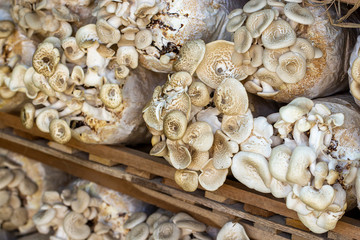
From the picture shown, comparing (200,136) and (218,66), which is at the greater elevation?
(218,66)

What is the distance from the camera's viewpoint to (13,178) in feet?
8.22

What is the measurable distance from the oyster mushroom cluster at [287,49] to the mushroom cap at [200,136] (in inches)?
8.4

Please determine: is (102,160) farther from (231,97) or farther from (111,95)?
(231,97)

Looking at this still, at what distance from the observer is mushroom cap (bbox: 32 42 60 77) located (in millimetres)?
1812

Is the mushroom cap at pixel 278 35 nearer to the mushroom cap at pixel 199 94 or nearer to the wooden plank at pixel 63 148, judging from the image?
the mushroom cap at pixel 199 94

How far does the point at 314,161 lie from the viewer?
4.39ft

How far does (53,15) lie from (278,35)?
3.49ft

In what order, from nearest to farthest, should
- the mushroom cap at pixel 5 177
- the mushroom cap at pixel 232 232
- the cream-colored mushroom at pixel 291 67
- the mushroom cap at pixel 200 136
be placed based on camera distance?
the cream-colored mushroom at pixel 291 67
the mushroom cap at pixel 200 136
the mushroom cap at pixel 232 232
the mushroom cap at pixel 5 177

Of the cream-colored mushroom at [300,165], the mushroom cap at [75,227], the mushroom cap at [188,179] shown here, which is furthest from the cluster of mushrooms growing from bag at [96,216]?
the cream-colored mushroom at [300,165]

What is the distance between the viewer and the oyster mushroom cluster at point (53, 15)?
1942 millimetres

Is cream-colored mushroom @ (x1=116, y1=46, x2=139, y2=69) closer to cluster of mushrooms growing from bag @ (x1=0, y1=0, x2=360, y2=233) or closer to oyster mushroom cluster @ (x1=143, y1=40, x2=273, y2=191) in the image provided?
cluster of mushrooms growing from bag @ (x1=0, y1=0, x2=360, y2=233)

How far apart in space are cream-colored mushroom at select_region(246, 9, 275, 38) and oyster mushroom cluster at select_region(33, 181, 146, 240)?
1171mm

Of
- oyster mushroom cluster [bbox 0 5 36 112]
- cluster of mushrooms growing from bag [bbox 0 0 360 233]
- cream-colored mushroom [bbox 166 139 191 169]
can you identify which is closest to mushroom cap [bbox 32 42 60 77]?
cluster of mushrooms growing from bag [bbox 0 0 360 233]

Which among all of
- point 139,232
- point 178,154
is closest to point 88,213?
point 139,232
